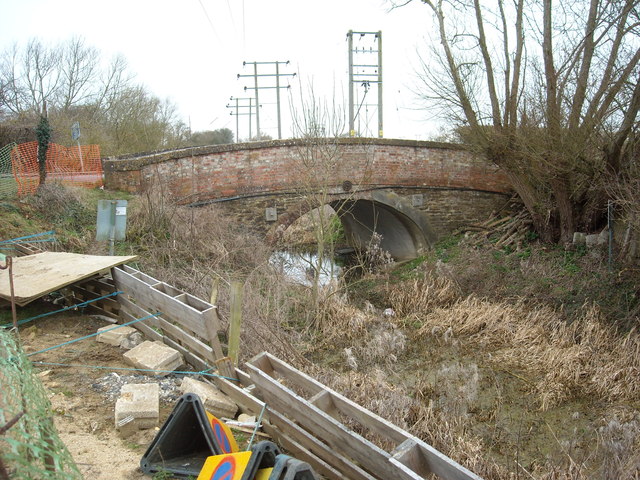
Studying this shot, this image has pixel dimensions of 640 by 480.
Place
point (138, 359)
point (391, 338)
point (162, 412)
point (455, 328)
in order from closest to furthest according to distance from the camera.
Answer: point (162, 412) < point (138, 359) < point (391, 338) < point (455, 328)

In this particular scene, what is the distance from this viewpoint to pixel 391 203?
13.8 metres

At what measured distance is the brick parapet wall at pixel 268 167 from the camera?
11312mm

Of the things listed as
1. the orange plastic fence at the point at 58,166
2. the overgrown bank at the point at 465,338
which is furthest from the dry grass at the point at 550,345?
the orange plastic fence at the point at 58,166

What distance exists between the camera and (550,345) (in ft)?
25.0

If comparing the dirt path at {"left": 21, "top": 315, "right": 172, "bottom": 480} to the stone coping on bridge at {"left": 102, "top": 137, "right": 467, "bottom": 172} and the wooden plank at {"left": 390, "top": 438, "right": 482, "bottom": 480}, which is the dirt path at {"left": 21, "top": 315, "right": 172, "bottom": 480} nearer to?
the wooden plank at {"left": 390, "top": 438, "right": 482, "bottom": 480}

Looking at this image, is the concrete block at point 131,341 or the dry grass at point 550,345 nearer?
the concrete block at point 131,341

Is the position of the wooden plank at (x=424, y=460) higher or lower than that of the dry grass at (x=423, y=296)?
higher

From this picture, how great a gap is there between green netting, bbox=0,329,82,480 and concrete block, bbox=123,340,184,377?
2.51 m

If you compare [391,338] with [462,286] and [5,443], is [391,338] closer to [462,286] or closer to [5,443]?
[462,286]

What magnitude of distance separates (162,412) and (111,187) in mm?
8332

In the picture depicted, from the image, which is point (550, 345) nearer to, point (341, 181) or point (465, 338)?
point (465, 338)

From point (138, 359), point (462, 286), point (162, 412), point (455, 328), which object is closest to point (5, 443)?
point (162, 412)

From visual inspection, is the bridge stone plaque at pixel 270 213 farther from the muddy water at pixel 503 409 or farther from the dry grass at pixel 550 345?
the muddy water at pixel 503 409

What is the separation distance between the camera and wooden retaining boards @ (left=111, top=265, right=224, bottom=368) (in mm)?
4688
